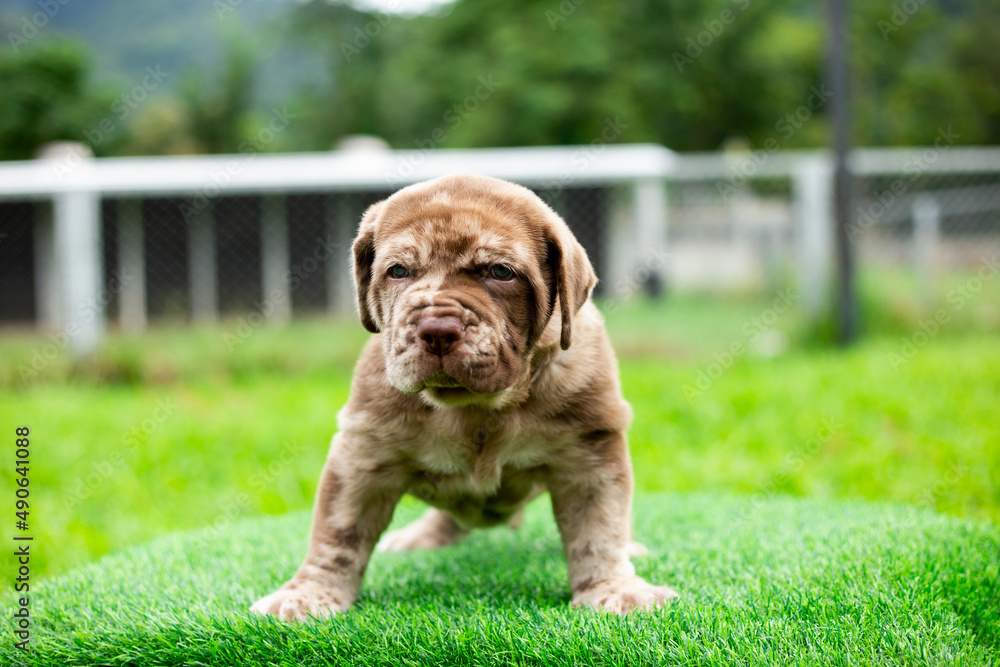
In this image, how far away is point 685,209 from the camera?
35.3 feet

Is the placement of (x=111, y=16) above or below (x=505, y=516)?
above

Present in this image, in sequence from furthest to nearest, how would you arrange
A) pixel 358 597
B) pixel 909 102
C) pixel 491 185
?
pixel 909 102
pixel 358 597
pixel 491 185

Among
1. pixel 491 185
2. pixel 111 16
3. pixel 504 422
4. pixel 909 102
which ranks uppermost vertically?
pixel 111 16

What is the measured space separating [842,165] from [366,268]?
7105 millimetres

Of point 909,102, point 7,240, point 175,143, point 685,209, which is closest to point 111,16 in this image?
point 175,143

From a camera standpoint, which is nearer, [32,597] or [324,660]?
[324,660]

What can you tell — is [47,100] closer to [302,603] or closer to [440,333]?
[302,603]

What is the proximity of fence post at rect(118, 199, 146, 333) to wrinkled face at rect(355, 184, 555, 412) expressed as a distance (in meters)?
9.97

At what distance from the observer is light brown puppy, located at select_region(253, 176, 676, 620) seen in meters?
2.52

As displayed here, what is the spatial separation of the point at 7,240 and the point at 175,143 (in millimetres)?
21515

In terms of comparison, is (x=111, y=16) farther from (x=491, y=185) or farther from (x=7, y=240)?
(x=491, y=185)

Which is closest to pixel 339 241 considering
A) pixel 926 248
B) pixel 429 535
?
pixel 926 248

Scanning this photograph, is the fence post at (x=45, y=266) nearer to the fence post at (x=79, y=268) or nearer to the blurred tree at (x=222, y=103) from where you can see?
the fence post at (x=79, y=268)

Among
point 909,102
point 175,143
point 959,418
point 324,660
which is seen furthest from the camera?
point 175,143
